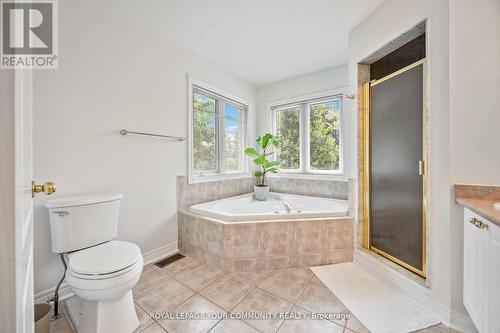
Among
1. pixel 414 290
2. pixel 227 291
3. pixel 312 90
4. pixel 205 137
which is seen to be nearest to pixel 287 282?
pixel 227 291

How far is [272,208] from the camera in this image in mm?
3004

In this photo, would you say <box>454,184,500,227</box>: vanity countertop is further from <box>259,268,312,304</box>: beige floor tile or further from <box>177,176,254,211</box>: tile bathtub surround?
<box>177,176,254,211</box>: tile bathtub surround

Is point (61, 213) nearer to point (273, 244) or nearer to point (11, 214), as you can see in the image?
point (11, 214)

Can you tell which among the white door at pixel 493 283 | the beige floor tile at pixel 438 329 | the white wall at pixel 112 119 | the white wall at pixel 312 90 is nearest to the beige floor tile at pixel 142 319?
the white wall at pixel 112 119

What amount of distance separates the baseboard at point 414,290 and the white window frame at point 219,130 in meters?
1.93

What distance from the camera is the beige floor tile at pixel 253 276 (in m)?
1.79

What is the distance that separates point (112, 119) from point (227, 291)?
1.78 meters

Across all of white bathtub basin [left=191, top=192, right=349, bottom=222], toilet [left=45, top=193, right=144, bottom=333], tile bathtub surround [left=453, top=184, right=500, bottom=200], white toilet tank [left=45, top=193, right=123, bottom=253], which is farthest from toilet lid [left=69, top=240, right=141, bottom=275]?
tile bathtub surround [left=453, top=184, right=500, bottom=200]

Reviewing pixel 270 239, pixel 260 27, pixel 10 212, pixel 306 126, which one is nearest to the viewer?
pixel 10 212

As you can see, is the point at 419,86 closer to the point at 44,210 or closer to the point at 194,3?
the point at 194,3

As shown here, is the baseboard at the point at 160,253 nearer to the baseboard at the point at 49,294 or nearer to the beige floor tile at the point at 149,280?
the beige floor tile at the point at 149,280

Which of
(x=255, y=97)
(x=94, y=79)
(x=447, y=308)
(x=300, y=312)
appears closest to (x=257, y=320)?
(x=300, y=312)

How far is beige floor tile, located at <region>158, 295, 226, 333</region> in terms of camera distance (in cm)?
129

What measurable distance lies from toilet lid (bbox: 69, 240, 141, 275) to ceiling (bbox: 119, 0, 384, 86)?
6.62ft
